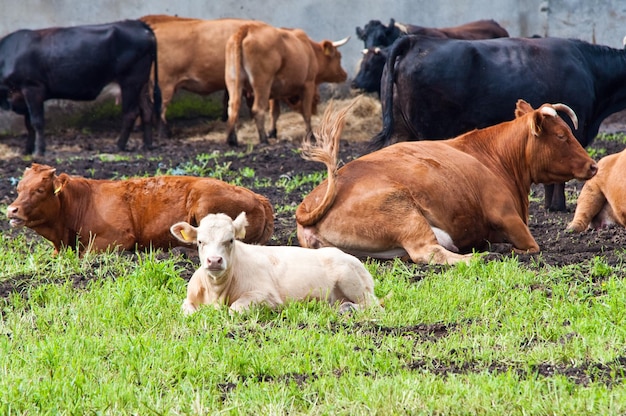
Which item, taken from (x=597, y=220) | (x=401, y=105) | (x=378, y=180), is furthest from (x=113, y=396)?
(x=401, y=105)

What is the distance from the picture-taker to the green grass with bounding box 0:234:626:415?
5070 millimetres

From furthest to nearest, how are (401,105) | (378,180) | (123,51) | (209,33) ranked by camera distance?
(209,33) < (123,51) < (401,105) < (378,180)

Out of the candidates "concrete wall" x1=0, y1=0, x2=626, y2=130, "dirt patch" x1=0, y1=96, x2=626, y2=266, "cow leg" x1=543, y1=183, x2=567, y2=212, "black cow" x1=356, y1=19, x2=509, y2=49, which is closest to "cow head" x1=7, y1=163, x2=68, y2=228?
"dirt patch" x1=0, y1=96, x2=626, y2=266

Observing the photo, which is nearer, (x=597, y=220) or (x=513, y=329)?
(x=513, y=329)

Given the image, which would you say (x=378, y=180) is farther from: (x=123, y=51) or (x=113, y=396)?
(x=123, y=51)

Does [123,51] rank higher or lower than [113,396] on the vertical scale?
lower

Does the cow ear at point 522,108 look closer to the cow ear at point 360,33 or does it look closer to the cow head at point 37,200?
the cow head at point 37,200

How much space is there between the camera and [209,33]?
1912 centimetres

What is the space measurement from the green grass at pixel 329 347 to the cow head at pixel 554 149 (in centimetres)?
181

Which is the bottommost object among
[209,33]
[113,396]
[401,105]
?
[209,33]

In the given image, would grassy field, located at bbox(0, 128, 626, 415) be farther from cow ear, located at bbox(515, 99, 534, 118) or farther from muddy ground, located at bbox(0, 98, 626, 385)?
cow ear, located at bbox(515, 99, 534, 118)

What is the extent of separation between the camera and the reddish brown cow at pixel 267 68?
18.1m

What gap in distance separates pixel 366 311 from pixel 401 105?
5613 mm

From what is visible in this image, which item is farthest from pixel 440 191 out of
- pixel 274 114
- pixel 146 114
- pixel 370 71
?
pixel 274 114
